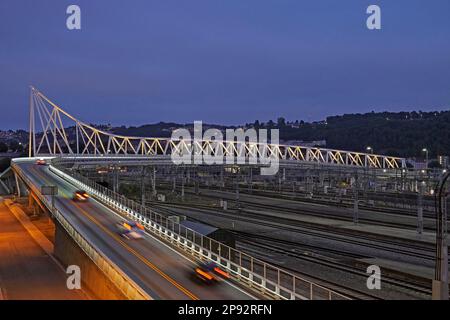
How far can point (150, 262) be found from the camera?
19172 millimetres

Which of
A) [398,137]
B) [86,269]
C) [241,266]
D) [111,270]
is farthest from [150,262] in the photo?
[398,137]

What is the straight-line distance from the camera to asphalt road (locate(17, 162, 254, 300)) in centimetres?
1538

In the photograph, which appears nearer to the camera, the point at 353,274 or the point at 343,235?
the point at 353,274

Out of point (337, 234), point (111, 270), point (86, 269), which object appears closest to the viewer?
point (111, 270)

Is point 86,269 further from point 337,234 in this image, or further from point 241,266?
point 337,234

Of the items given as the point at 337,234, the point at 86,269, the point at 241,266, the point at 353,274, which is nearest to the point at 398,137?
the point at 337,234

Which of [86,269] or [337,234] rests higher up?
[86,269]

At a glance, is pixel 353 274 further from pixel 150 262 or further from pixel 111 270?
pixel 111 270

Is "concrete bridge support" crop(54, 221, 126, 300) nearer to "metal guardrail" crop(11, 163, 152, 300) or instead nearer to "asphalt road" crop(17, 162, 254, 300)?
"metal guardrail" crop(11, 163, 152, 300)

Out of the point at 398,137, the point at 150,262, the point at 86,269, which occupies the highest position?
the point at 398,137

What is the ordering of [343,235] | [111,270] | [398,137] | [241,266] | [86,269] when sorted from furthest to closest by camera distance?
[398,137] → [343,235] → [86,269] → [241,266] → [111,270]

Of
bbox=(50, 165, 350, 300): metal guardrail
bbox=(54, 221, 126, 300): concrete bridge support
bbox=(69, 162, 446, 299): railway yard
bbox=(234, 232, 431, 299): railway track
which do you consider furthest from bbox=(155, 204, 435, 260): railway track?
bbox=(54, 221, 126, 300): concrete bridge support
